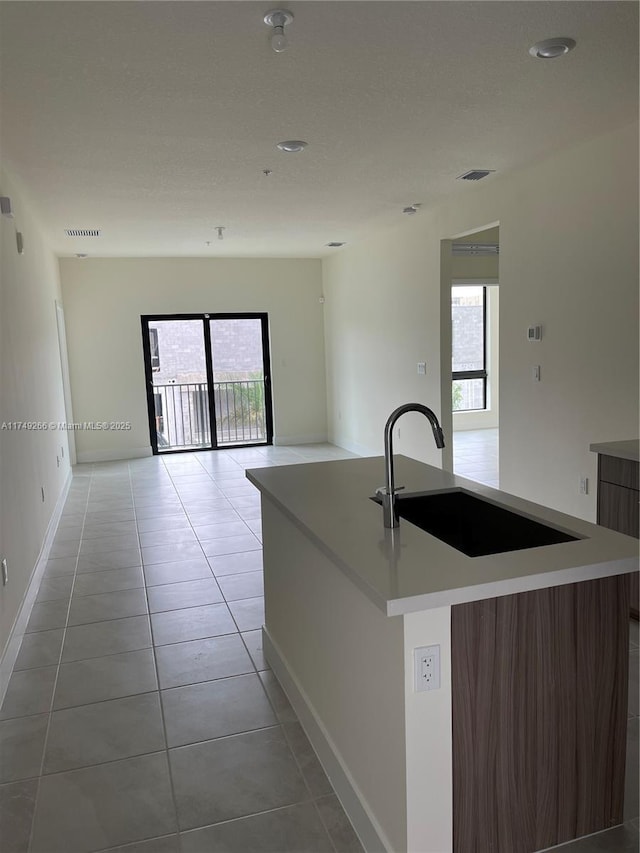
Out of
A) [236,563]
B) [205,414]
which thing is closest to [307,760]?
[236,563]

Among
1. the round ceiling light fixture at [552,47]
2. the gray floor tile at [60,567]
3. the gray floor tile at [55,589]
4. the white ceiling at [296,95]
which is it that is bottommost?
the gray floor tile at [55,589]

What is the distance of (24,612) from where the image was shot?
3381 mm

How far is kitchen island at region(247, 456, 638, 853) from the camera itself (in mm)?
1548

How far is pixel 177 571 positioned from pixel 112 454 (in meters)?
4.61

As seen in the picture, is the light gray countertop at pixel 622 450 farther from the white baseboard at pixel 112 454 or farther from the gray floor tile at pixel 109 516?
the white baseboard at pixel 112 454

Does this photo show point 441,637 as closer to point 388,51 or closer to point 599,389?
point 388,51

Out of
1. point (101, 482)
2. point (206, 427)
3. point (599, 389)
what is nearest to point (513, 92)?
point (599, 389)

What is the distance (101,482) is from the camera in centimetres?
699

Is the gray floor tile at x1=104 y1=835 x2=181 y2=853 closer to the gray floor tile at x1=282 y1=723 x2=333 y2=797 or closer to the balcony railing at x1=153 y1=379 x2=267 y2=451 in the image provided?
the gray floor tile at x1=282 y1=723 x2=333 y2=797

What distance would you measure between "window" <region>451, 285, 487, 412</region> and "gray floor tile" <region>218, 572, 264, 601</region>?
22.1 feet

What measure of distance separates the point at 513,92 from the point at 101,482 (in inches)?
224

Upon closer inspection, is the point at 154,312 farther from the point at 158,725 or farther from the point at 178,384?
the point at 158,725

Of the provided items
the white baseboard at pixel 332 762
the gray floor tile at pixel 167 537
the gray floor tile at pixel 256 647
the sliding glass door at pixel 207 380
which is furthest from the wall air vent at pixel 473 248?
the white baseboard at pixel 332 762

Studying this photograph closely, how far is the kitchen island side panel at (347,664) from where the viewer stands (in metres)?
1.63
